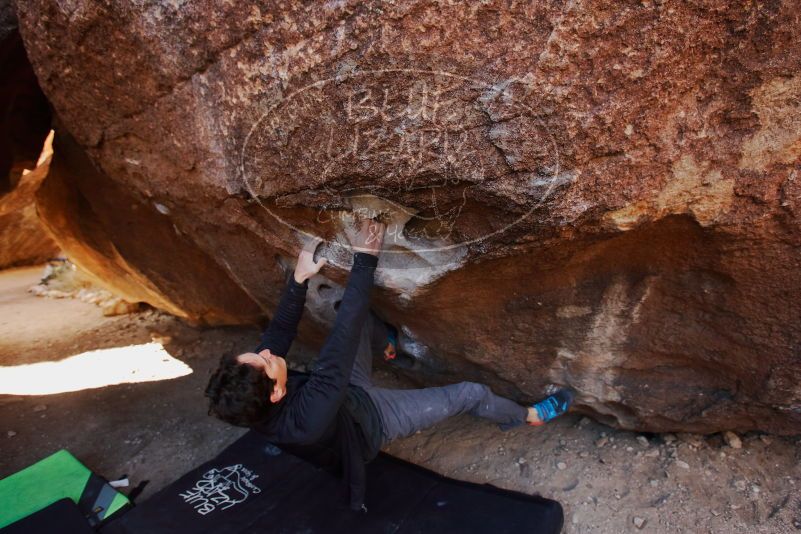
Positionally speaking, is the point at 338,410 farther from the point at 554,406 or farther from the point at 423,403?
the point at 554,406

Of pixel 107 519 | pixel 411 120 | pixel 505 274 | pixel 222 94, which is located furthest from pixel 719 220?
pixel 107 519

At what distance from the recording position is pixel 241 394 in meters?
1.65

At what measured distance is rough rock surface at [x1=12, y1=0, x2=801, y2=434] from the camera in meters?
1.28

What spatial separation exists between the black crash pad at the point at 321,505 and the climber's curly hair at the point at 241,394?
2.56 feet

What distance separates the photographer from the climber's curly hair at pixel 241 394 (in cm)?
165

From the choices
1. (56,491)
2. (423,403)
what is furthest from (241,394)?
(56,491)

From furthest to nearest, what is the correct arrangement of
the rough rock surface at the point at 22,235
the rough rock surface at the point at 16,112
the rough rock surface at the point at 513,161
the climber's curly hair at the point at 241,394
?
the rough rock surface at the point at 22,235 < the rough rock surface at the point at 16,112 < the climber's curly hair at the point at 241,394 < the rough rock surface at the point at 513,161

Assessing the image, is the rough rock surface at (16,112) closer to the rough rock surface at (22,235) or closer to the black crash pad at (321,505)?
the black crash pad at (321,505)

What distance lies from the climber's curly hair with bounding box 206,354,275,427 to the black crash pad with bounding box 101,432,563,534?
78 centimetres

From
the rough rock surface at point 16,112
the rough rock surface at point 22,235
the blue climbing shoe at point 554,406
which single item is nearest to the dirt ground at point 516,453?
the blue climbing shoe at point 554,406

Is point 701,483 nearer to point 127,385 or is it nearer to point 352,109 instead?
point 352,109

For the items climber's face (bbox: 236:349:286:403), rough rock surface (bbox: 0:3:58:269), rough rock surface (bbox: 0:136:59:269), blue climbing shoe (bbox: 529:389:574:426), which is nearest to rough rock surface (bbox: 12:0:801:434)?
blue climbing shoe (bbox: 529:389:574:426)

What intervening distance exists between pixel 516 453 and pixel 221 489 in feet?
4.54

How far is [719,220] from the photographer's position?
1.56m
